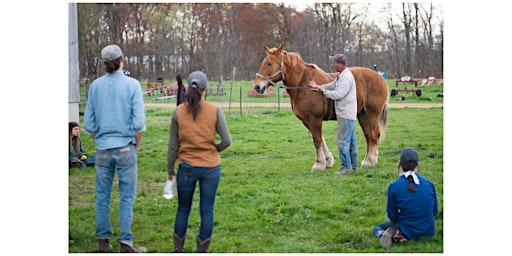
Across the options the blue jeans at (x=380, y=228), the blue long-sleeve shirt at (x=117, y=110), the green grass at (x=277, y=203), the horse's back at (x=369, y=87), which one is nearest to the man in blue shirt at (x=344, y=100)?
the green grass at (x=277, y=203)

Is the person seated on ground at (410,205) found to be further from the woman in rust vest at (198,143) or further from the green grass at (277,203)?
the woman in rust vest at (198,143)

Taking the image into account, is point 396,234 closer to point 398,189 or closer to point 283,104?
point 398,189

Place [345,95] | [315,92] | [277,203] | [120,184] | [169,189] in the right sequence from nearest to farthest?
[169,189]
[120,184]
[277,203]
[345,95]
[315,92]

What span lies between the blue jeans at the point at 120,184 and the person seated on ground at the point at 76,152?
13.2ft

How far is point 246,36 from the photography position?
67.4ft

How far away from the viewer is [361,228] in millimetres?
5363

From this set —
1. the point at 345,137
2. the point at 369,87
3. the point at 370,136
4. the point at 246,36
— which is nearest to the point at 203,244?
the point at 345,137

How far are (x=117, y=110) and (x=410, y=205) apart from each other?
2420 millimetres

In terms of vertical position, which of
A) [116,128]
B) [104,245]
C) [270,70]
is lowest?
[104,245]

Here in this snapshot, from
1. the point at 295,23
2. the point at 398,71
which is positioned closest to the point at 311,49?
the point at 295,23

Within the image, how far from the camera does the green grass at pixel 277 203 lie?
5.09 m

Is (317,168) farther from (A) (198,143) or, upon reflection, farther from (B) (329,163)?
(A) (198,143)

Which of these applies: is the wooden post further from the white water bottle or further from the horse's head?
the white water bottle

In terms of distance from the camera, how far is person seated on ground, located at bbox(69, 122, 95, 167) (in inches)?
334
